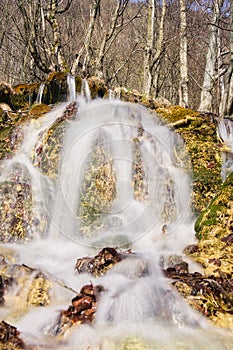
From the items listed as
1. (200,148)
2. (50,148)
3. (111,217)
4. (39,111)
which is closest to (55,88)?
(39,111)

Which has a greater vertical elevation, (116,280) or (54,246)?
(116,280)

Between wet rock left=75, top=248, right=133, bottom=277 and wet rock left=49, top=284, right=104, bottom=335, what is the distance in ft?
1.75

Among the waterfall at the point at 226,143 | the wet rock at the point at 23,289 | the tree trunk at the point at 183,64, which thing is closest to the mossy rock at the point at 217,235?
the waterfall at the point at 226,143

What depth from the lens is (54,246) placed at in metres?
6.16

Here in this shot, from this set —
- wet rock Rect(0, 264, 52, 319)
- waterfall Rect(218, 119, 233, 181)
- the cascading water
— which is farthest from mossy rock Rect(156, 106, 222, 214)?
wet rock Rect(0, 264, 52, 319)

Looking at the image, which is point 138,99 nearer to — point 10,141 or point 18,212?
point 10,141

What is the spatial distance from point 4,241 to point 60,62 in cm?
810

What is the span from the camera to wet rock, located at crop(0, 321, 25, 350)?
10.0ft

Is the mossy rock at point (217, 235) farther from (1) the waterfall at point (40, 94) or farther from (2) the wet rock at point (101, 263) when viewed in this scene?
(1) the waterfall at point (40, 94)

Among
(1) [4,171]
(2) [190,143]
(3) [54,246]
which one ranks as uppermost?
(2) [190,143]

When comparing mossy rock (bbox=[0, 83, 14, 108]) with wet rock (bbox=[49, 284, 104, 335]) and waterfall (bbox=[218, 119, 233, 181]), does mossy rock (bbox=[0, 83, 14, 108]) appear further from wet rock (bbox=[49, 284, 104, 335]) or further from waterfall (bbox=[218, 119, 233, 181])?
wet rock (bbox=[49, 284, 104, 335])

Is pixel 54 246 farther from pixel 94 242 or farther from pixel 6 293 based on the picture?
pixel 6 293

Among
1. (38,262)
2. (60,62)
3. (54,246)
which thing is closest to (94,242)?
(54,246)

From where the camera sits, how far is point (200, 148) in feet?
26.2
